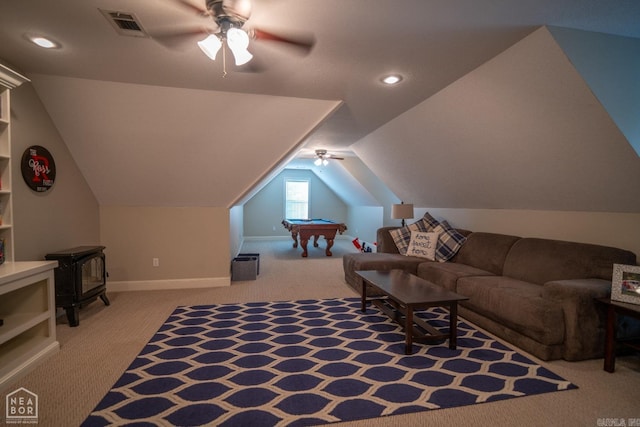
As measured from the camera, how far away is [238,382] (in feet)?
6.65

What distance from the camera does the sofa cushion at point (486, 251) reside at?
3514 millimetres

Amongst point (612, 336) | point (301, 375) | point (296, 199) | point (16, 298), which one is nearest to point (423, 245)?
point (612, 336)

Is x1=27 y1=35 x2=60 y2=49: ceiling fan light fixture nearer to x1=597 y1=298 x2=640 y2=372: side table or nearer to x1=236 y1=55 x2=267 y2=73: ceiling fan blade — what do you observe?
x1=236 y1=55 x2=267 y2=73: ceiling fan blade

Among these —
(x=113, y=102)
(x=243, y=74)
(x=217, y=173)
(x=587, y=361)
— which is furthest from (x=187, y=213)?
(x=587, y=361)

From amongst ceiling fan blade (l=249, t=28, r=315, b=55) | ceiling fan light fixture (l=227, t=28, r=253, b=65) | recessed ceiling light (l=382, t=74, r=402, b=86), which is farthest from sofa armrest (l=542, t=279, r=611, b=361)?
ceiling fan light fixture (l=227, t=28, r=253, b=65)

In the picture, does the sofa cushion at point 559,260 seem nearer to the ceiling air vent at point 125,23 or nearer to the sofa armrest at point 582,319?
the sofa armrest at point 582,319

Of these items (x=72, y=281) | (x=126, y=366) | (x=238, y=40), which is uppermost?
(x=238, y=40)

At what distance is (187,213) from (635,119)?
15.8 feet

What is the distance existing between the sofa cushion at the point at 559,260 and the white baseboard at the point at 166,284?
3.81 meters

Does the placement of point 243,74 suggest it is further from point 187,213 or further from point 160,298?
point 160,298

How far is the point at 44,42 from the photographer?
2.18m

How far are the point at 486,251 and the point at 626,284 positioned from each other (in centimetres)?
158

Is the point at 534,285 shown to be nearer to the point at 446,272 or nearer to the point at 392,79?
the point at 446,272

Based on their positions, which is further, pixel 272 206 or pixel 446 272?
pixel 272 206
